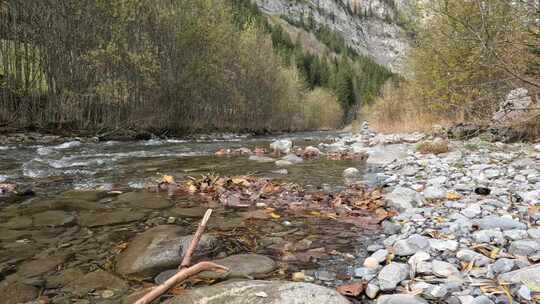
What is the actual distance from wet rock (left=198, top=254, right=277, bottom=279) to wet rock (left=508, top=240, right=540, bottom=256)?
179 cm

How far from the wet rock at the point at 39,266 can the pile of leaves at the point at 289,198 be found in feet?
7.18

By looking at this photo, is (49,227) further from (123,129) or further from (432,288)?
(123,129)

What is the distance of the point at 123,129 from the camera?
17.2m

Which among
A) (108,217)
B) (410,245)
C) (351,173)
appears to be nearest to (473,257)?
(410,245)

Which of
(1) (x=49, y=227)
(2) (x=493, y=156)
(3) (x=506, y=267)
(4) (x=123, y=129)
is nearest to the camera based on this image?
(3) (x=506, y=267)

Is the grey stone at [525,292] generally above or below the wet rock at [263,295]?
above

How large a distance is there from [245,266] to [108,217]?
7.10 ft

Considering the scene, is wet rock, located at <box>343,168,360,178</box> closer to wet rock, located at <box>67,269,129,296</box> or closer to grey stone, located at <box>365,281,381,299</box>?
grey stone, located at <box>365,281,381,299</box>

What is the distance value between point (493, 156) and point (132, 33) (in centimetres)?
1741

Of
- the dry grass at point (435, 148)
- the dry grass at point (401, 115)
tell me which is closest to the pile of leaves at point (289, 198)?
the dry grass at point (435, 148)

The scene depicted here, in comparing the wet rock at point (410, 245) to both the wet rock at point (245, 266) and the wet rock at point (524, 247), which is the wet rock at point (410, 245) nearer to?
the wet rock at point (524, 247)

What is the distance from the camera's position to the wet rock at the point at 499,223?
313 cm

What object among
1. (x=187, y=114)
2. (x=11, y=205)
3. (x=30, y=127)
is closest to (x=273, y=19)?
(x=187, y=114)

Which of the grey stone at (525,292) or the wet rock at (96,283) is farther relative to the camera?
the wet rock at (96,283)
